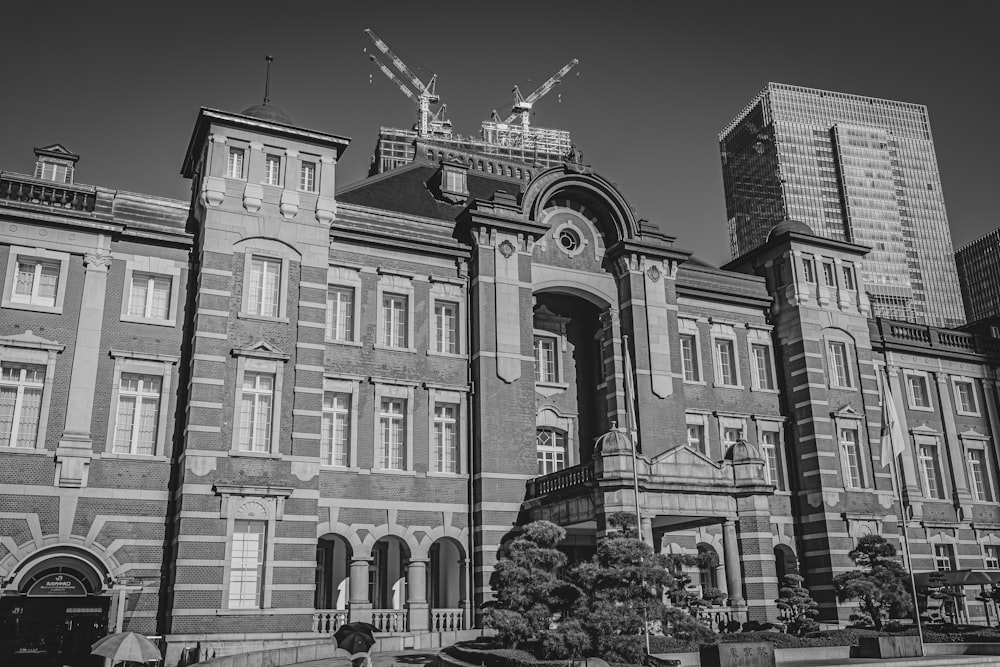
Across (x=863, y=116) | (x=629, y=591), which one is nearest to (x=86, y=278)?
(x=629, y=591)

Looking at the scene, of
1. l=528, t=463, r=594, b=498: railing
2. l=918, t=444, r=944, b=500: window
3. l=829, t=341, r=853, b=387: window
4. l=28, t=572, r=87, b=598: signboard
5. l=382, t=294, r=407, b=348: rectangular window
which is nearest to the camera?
l=28, t=572, r=87, b=598: signboard

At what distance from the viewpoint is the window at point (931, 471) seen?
37688mm

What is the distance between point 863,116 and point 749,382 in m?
104

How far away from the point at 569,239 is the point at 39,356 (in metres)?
17.7

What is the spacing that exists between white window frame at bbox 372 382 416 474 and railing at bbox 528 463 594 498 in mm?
3883

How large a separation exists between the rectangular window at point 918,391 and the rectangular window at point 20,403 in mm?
32975

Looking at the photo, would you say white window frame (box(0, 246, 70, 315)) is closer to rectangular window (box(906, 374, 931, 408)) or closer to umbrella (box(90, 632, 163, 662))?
umbrella (box(90, 632, 163, 662))

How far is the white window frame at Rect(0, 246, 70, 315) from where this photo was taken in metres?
25.2

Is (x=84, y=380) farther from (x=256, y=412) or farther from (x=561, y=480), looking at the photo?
(x=561, y=480)

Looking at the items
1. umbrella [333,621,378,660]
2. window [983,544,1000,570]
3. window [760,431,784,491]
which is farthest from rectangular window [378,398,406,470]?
window [983,544,1000,570]

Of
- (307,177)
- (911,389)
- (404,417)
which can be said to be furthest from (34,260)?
(911,389)

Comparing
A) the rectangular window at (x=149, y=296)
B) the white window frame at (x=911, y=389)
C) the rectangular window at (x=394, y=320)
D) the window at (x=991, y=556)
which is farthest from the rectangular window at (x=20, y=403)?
the window at (x=991, y=556)

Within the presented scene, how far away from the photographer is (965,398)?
4059 centimetres

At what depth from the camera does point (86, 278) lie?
2606 cm
